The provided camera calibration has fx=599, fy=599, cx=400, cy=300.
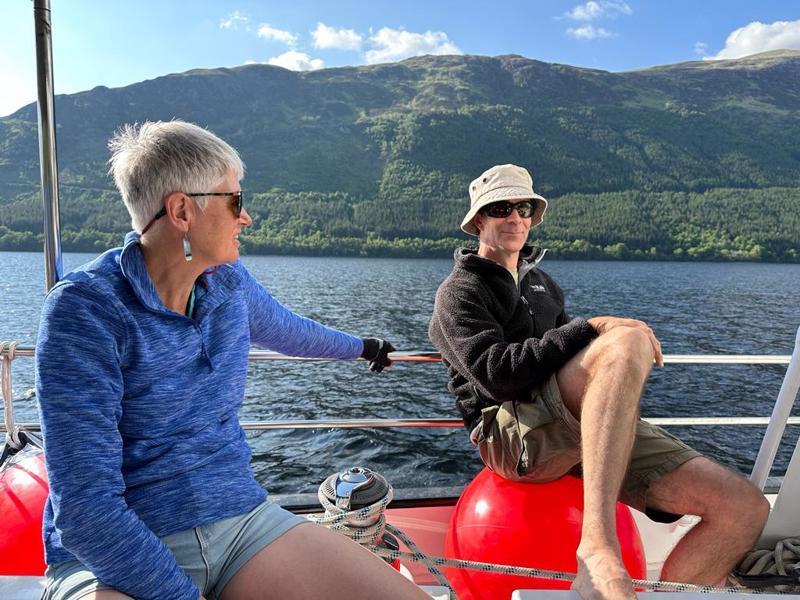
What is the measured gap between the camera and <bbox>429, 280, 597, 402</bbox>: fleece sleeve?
1.87 metres

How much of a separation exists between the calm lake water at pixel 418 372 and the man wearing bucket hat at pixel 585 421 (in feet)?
28.7

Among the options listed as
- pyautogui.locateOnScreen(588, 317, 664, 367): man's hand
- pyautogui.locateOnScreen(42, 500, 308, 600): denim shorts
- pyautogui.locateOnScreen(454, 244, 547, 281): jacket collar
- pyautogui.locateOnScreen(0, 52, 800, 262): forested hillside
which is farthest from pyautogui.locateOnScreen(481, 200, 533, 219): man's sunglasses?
pyautogui.locateOnScreen(0, 52, 800, 262): forested hillside

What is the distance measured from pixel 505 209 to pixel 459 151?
371ft

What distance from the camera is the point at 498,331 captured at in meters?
2.10

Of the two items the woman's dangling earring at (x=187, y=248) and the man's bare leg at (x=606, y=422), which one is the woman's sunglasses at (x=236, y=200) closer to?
the woman's dangling earring at (x=187, y=248)

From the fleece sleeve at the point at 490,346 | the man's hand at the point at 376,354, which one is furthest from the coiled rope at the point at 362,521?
the man's hand at the point at 376,354

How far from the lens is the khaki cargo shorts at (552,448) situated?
1906 millimetres

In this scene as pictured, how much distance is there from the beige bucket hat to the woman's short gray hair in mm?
1219

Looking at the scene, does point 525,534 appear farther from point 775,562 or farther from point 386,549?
point 775,562

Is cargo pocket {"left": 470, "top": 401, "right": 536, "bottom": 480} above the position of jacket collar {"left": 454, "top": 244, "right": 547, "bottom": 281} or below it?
below

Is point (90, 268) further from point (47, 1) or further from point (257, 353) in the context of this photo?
point (47, 1)

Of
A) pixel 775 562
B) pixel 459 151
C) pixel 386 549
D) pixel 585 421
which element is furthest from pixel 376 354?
pixel 459 151

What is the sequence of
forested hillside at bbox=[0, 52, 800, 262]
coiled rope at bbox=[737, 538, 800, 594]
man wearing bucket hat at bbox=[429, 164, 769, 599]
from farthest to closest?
forested hillside at bbox=[0, 52, 800, 262], coiled rope at bbox=[737, 538, 800, 594], man wearing bucket hat at bbox=[429, 164, 769, 599]

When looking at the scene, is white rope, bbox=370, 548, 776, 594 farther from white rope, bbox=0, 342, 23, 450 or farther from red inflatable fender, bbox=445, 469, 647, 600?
white rope, bbox=0, 342, 23, 450
